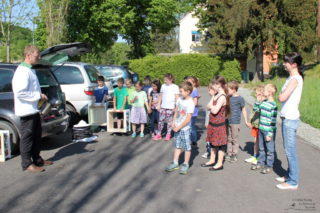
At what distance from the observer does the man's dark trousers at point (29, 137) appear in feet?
15.8

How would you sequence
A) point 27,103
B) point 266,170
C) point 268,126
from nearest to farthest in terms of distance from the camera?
point 27,103, point 268,126, point 266,170

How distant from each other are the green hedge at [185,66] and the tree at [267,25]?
1471 millimetres

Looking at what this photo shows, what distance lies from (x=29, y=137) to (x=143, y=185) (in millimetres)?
2177

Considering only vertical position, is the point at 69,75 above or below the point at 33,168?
above

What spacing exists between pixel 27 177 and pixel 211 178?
3131 mm

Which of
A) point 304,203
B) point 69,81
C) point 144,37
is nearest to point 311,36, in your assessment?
point 144,37

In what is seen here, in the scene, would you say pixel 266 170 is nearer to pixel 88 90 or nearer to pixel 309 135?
pixel 309 135

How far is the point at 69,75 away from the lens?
8.93m

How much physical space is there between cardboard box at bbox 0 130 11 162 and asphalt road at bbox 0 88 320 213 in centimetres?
21

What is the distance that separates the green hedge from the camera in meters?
24.5

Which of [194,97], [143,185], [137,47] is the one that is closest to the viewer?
[143,185]

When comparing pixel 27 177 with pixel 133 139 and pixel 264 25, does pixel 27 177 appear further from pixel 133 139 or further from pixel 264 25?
pixel 264 25

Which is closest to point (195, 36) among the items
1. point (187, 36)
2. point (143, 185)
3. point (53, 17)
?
point (187, 36)

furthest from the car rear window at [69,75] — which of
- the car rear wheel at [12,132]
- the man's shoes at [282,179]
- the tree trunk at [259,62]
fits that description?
the tree trunk at [259,62]
